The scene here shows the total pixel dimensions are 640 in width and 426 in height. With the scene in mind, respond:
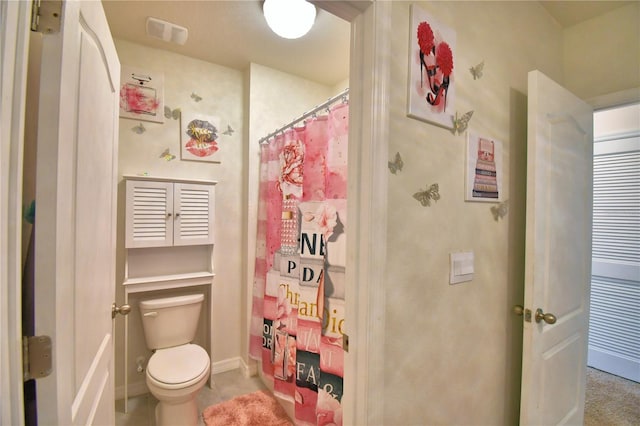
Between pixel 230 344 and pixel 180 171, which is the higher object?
pixel 180 171

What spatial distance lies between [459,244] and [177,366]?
1.75 metres

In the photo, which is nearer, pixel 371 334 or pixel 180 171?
pixel 371 334

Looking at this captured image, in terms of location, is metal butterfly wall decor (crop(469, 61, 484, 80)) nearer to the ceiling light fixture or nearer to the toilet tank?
the ceiling light fixture

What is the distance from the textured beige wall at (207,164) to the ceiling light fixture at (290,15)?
3.14ft

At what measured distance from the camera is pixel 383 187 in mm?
845

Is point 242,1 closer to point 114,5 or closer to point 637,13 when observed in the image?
point 114,5

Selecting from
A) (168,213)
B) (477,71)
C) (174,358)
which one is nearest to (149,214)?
(168,213)

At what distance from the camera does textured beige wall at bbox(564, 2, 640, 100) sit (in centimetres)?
153

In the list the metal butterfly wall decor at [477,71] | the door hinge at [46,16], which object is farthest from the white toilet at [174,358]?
the metal butterfly wall decor at [477,71]

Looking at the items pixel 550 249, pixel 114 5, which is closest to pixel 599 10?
pixel 550 249

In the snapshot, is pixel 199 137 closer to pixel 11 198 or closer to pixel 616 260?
pixel 11 198

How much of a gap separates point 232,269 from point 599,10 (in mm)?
2979

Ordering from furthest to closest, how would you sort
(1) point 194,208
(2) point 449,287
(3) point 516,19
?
(1) point 194,208
(3) point 516,19
(2) point 449,287

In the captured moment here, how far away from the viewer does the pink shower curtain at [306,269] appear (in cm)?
135
